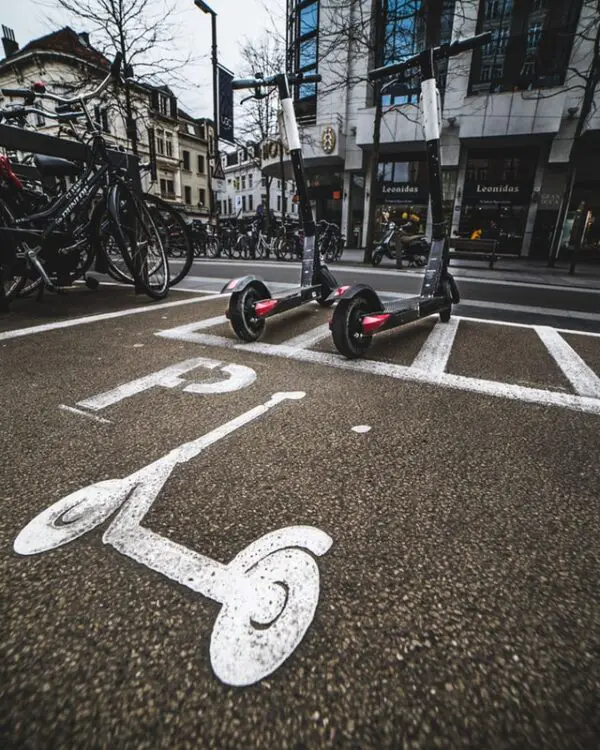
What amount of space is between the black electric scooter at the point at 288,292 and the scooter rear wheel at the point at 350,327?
0.16m

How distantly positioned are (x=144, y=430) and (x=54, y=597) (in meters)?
0.95

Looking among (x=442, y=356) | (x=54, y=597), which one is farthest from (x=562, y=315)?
(x=54, y=597)

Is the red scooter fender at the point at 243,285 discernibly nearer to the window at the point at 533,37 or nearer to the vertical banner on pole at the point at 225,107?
the vertical banner on pole at the point at 225,107

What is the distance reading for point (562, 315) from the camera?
5.28 meters

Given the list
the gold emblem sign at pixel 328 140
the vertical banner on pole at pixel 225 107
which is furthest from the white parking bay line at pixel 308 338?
the gold emblem sign at pixel 328 140

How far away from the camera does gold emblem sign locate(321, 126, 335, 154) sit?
69.5 feet

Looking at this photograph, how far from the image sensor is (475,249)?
530 inches

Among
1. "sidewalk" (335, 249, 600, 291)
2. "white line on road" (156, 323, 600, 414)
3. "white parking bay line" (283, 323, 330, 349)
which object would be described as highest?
"sidewalk" (335, 249, 600, 291)

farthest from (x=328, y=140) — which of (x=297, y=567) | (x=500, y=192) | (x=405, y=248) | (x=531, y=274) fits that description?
(x=297, y=567)

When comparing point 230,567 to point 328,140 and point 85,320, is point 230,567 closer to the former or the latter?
point 85,320

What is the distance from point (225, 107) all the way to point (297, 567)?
18956 millimetres

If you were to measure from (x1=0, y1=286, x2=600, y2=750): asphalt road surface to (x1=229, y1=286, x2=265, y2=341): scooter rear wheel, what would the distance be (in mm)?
995

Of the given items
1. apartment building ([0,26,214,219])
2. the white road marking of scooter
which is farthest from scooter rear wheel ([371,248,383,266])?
apartment building ([0,26,214,219])

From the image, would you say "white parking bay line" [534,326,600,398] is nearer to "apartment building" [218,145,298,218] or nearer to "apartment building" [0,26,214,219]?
"apartment building" [0,26,214,219]
